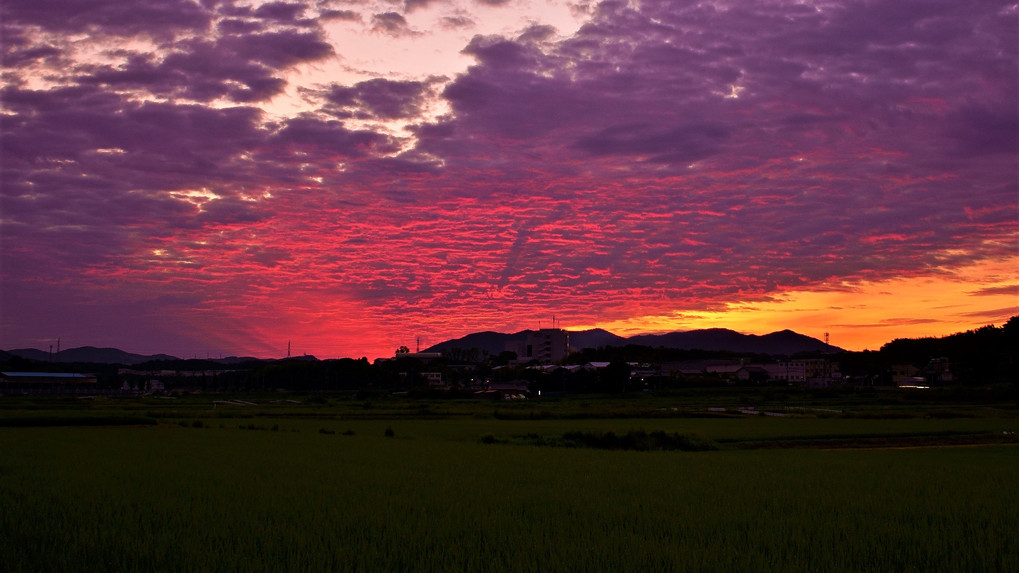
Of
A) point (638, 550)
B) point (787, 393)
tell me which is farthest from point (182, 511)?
point (787, 393)

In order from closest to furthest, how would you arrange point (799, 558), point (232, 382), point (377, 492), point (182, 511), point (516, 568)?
point (516, 568)
point (799, 558)
point (182, 511)
point (377, 492)
point (232, 382)

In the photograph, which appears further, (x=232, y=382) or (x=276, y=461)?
(x=232, y=382)

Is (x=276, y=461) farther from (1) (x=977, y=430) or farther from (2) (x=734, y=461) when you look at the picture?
(1) (x=977, y=430)

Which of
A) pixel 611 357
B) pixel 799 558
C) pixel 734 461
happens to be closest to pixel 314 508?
pixel 799 558

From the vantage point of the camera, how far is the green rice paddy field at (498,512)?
24.5 feet

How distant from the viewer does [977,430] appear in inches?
1377

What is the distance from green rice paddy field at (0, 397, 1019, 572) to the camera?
7.46m

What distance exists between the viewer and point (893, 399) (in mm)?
68938

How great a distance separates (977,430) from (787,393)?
51.4 metres

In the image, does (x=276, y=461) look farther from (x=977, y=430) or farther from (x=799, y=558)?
(x=977, y=430)

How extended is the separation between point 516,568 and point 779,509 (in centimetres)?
568

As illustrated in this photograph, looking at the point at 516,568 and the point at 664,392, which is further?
the point at 664,392

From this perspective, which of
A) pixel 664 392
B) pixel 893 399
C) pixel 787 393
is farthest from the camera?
pixel 664 392

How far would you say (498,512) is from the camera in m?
10.5
